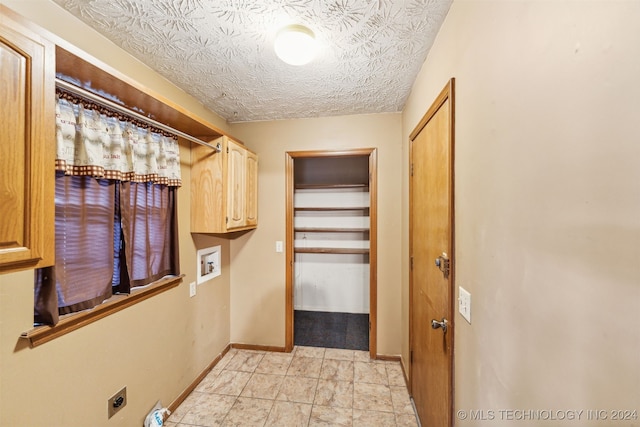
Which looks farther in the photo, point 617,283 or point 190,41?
point 190,41

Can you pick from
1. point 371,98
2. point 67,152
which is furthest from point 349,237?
point 67,152

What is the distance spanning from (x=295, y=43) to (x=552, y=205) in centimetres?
138

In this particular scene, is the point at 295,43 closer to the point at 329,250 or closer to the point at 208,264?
the point at 208,264

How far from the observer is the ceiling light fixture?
4.39 feet

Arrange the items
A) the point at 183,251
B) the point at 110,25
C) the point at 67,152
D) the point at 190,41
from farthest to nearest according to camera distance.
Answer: the point at 183,251, the point at 190,41, the point at 110,25, the point at 67,152

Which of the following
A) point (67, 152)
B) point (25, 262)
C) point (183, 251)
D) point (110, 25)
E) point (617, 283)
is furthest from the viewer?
point (183, 251)

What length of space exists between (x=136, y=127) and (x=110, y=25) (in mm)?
A: 529

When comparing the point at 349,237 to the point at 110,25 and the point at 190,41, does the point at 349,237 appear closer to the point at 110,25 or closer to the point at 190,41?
the point at 190,41

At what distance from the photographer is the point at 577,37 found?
1.70 feet

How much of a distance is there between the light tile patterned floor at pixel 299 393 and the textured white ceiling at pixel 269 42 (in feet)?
8.39

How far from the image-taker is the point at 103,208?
4.52 feet

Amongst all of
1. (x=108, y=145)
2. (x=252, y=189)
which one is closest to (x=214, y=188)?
(x=252, y=189)

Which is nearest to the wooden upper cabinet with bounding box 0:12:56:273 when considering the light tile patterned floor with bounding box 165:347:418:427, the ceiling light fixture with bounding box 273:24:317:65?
the ceiling light fixture with bounding box 273:24:317:65

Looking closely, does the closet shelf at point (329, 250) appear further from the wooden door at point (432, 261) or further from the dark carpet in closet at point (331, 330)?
the wooden door at point (432, 261)
